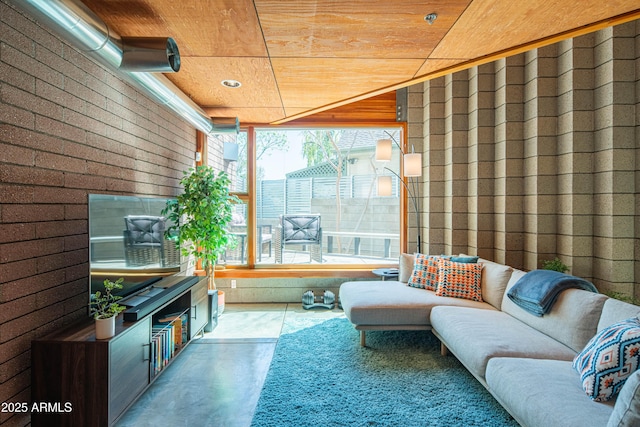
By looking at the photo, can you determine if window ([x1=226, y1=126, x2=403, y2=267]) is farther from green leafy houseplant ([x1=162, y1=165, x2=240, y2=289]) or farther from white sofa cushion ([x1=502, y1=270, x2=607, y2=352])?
white sofa cushion ([x1=502, y1=270, x2=607, y2=352])

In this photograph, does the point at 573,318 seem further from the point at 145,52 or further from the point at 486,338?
the point at 145,52

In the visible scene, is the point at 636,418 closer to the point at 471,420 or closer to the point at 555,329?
the point at 471,420

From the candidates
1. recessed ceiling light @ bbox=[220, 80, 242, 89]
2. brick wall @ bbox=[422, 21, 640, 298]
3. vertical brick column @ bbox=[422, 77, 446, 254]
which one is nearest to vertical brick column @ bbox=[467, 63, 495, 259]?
brick wall @ bbox=[422, 21, 640, 298]

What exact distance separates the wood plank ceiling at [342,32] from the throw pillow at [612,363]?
170cm

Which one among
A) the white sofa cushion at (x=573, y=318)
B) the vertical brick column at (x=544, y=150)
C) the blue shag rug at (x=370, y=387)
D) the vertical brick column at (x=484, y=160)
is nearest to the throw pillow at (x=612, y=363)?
the white sofa cushion at (x=573, y=318)

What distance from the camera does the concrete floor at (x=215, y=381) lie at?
79.7 inches

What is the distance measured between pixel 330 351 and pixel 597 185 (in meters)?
2.81

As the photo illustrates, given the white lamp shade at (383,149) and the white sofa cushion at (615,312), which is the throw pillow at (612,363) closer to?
the white sofa cushion at (615,312)

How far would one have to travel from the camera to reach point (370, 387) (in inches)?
91.4

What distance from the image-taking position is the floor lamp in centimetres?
383

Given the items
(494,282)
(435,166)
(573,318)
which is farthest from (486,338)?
(435,166)

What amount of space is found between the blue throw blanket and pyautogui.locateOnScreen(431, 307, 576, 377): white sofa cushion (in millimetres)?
165

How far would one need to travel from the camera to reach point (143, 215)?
8.89 feet

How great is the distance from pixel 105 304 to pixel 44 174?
796mm
